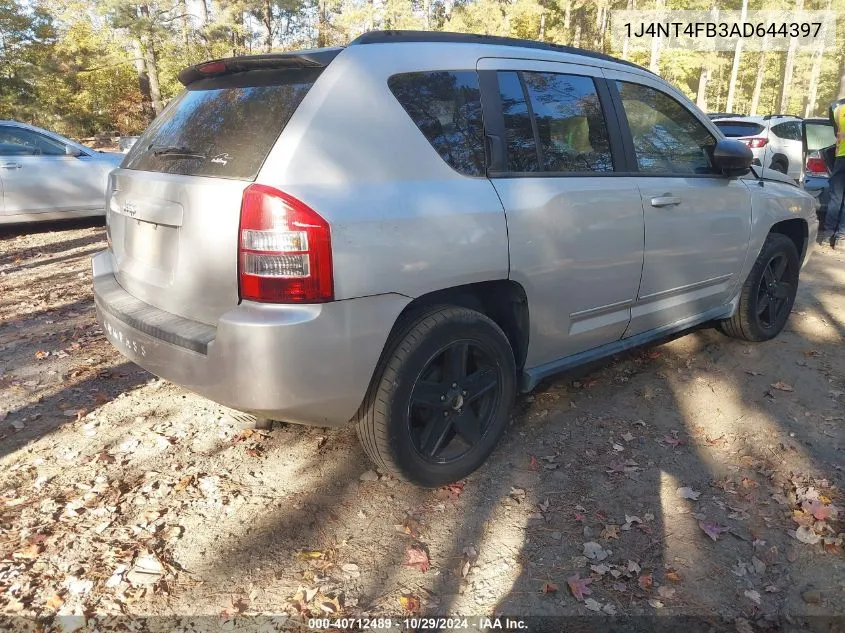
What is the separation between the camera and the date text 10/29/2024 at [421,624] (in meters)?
Answer: 2.20

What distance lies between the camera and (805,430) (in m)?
3.53

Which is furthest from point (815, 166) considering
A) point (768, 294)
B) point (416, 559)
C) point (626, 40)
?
point (626, 40)

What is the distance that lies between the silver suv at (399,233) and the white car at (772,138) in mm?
10411

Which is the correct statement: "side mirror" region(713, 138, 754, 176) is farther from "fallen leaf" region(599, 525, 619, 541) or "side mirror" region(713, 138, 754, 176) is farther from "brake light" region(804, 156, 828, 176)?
"brake light" region(804, 156, 828, 176)

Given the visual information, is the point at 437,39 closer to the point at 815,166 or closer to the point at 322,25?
the point at 815,166

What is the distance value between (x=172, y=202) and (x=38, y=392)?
215 cm

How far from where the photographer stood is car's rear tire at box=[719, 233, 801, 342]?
4453 millimetres

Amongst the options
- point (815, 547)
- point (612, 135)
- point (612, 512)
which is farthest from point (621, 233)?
point (815, 547)

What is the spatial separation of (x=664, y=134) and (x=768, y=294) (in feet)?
5.64

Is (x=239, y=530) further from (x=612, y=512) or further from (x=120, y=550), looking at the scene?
(x=612, y=512)

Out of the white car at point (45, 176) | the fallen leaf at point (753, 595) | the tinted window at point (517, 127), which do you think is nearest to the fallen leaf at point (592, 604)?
Result: the fallen leaf at point (753, 595)

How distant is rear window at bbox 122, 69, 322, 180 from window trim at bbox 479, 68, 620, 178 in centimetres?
83

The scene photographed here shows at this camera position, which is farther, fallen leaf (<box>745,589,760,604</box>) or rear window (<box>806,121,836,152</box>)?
rear window (<box>806,121,836,152</box>)

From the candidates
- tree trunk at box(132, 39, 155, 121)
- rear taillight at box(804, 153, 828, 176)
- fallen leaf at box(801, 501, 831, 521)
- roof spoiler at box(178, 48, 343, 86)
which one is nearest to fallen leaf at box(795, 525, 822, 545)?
fallen leaf at box(801, 501, 831, 521)
